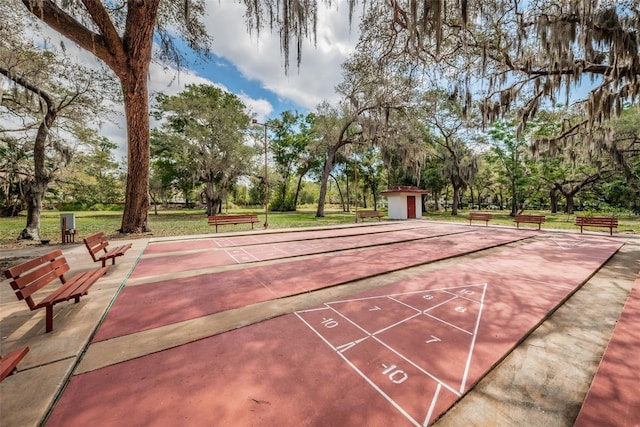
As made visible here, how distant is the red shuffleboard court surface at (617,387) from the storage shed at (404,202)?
19704 mm

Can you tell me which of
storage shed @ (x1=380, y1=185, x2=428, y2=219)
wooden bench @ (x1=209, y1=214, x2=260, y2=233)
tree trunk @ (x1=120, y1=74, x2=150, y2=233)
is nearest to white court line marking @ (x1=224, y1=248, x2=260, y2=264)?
wooden bench @ (x1=209, y1=214, x2=260, y2=233)

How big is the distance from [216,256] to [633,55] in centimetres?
1347

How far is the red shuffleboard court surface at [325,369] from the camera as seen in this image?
1957mm

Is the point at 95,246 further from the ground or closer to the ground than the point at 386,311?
further from the ground

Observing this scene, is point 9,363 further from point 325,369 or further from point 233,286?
point 233,286

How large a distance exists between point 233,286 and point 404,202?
2023cm

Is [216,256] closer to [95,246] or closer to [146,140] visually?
[95,246]

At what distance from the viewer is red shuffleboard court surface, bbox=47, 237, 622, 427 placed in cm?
196

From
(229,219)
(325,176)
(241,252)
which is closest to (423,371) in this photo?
(241,252)

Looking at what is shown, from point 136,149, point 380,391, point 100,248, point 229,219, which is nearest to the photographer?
point 380,391

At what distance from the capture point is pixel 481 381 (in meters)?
2.36

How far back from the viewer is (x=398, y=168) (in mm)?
32875

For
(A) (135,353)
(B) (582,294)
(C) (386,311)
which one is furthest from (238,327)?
(B) (582,294)

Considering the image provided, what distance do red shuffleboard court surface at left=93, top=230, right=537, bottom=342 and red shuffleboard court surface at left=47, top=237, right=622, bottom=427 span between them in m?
0.90
